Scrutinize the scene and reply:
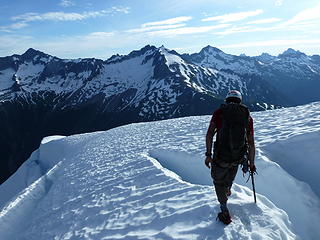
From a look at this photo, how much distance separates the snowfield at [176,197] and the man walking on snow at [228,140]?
1.25m

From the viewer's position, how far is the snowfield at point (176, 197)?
9672 mm

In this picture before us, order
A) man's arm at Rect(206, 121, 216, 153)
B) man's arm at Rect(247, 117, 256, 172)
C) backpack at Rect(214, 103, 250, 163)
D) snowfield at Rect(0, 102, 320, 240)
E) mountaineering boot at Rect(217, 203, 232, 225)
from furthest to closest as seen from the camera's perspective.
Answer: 1. snowfield at Rect(0, 102, 320, 240)
2. mountaineering boot at Rect(217, 203, 232, 225)
3. man's arm at Rect(247, 117, 256, 172)
4. man's arm at Rect(206, 121, 216, 153)
5. backpack at Rect(214, 103, 250, 163)

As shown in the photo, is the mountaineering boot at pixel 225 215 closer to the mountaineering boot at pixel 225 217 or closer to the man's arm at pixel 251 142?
the mountaineering boot at pixel 225 217

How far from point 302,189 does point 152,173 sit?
21.8 ft

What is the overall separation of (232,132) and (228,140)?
9.3 inches

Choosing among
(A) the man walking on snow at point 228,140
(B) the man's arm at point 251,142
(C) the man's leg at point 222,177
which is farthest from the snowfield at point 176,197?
(B) the man's arm at point 251,142

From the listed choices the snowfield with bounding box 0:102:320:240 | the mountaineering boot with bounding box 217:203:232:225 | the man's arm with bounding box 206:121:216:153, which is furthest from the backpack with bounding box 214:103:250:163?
the snowfield with bounding box 0:102:320:240

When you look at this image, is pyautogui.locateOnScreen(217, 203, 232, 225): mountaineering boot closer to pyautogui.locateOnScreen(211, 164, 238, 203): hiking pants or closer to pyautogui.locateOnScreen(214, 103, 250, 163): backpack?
pyautogui.locateOnScreen(211, 164, 238, 203): hiking pants

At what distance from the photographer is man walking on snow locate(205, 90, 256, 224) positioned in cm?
816

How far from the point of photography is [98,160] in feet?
73.0

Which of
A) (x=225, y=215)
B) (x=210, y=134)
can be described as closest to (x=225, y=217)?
(x=225, y=215)

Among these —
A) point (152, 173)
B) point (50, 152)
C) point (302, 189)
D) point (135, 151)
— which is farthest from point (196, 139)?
point (50, 152)

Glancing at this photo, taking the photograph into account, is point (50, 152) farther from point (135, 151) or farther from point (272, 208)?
point (272, 208)

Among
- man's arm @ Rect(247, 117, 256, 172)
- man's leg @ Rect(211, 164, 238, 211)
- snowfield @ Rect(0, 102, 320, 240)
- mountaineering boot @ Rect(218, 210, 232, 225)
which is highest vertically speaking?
man's arm @ Rect(247, 117, 256, 172)
